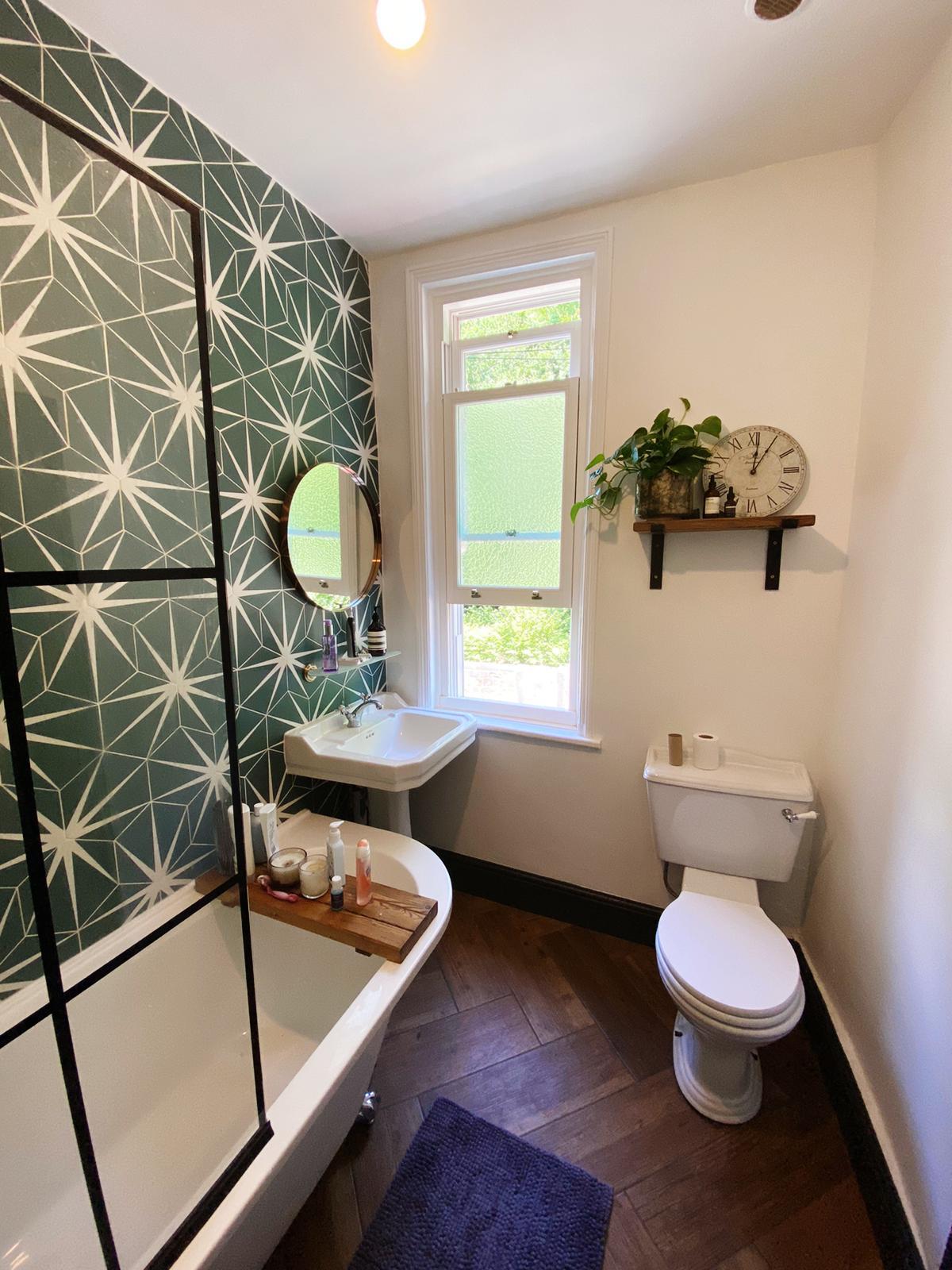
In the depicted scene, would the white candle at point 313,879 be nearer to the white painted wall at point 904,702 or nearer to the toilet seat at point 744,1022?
the toilet seat at point 744,1022

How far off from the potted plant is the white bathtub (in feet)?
4.63

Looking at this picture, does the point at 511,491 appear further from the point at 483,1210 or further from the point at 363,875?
the point at 483,1210

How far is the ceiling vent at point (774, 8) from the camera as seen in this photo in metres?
1.04

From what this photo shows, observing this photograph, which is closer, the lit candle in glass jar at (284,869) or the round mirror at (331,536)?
the lit candle in glass jar at (284,869)

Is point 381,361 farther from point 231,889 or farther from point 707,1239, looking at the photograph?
point 707,1239

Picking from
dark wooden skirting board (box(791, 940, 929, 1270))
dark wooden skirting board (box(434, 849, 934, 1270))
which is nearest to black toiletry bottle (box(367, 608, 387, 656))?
dark wooden skirting board (box(434, 849, 934, 1270))

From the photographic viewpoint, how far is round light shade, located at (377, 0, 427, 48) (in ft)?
3.30

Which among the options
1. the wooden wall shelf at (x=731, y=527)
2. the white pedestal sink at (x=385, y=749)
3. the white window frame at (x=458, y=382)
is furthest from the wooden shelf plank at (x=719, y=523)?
the white pedestal sink at (x=385, y=749)

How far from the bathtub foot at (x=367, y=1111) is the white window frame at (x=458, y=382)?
1.14 m

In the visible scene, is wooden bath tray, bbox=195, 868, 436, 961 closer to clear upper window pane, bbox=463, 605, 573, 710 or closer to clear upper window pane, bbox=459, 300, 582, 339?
clear upper window pane, bbox=463, 605, 573, 710

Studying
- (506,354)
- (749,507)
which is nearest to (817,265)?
(749,507)

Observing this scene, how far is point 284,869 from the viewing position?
1.45m

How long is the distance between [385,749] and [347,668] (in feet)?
1.15

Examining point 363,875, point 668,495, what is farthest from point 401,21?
point 363,875
